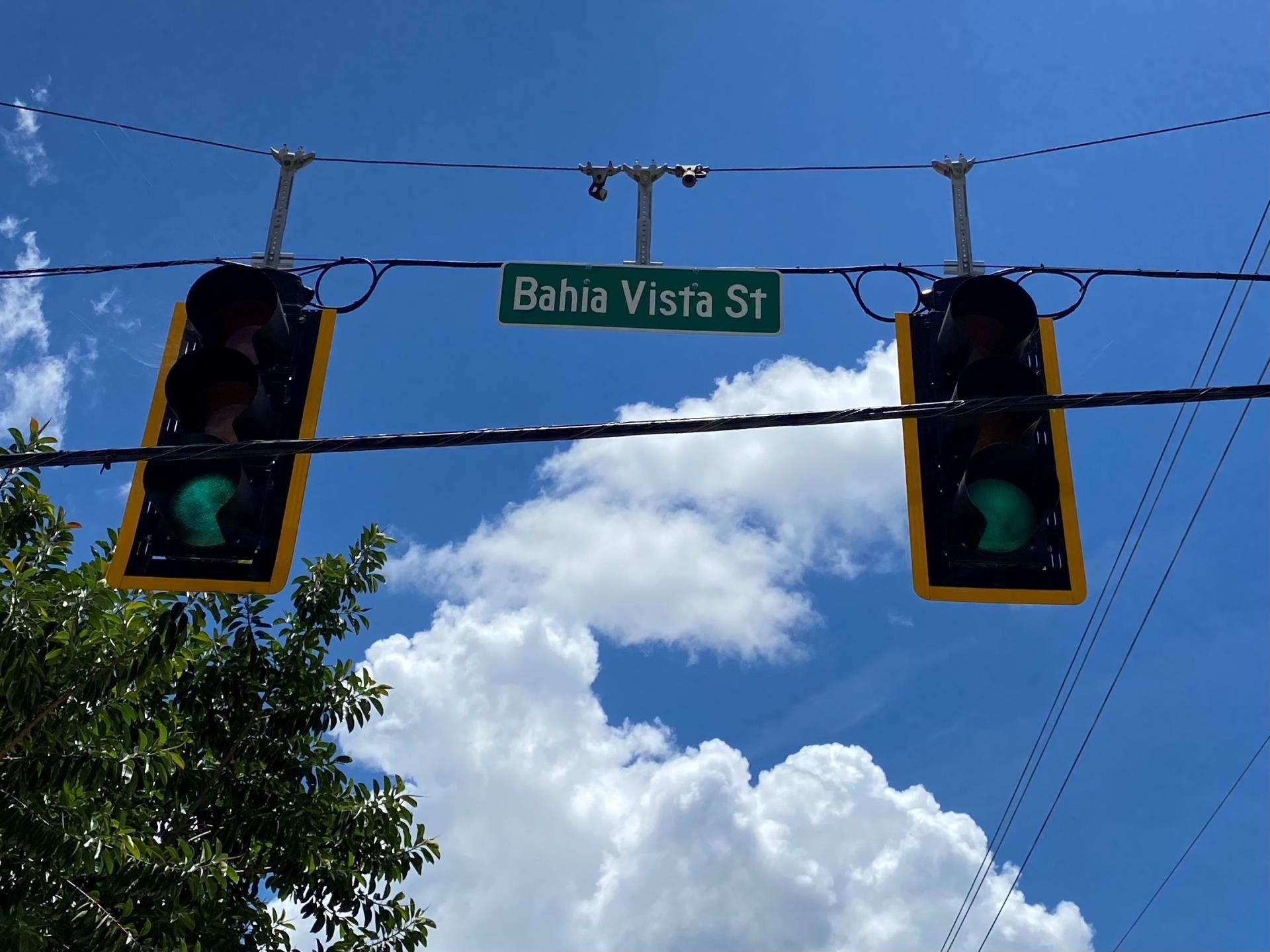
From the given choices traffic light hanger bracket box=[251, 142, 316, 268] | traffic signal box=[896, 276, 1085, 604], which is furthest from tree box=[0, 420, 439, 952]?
traffic signal box=[896, 276, 1085, 604]

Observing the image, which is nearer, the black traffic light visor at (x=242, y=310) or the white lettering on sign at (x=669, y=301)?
the black traffic light visor at (x=242, y=310)

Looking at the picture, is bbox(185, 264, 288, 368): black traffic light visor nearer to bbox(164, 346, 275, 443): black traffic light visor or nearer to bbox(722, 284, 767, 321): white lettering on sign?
bbox(164, 346, 275, 443): black traffic light visor

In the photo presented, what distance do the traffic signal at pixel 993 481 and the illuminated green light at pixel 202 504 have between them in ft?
9.26

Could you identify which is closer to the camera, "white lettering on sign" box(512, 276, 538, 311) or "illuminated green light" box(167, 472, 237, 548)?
"illuminated green light" box(167, 472, 237, 548)

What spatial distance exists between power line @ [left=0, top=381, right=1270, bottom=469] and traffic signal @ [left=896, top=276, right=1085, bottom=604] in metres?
0.23

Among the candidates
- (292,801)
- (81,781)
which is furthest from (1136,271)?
(292,801)

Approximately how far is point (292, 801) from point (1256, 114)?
991 centimetres

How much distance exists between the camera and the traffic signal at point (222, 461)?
4391 mm

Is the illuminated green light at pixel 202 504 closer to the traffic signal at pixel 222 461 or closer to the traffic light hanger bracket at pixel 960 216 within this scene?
the traffic signal at pixel 222 461

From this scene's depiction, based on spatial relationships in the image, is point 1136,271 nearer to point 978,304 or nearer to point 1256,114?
point 978,304

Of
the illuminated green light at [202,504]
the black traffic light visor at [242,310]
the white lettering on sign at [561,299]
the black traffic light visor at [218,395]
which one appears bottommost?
the illuminated green light at [202,504]

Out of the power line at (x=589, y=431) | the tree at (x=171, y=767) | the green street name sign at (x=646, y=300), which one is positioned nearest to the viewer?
the power line at (x=589, y=431)

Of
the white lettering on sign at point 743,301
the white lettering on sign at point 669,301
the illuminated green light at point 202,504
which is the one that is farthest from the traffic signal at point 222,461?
the white lettering on sign at point 743,301

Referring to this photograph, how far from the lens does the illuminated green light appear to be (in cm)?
437
